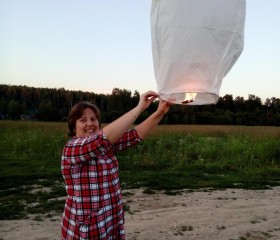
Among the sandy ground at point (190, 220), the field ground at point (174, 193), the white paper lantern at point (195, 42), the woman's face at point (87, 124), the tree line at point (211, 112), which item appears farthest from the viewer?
the tree line at point (211, 112)

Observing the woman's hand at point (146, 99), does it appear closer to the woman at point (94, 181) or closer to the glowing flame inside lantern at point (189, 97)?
the woman at point (94, 181)

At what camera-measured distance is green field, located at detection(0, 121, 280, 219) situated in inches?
248

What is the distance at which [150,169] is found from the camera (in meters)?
9.29

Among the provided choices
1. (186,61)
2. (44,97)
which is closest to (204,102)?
(186,61)

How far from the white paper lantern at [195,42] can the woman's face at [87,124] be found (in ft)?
1.77

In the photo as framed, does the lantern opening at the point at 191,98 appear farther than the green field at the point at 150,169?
No

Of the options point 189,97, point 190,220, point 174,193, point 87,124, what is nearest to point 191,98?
point 189,97

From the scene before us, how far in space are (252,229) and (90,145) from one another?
11.2ft

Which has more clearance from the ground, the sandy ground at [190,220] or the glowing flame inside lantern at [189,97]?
the glowing flame inside lantern at [189,97]

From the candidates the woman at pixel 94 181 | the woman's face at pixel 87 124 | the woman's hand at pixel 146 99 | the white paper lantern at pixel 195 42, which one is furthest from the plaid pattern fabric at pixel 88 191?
the white paper lantern at pixel 195 42

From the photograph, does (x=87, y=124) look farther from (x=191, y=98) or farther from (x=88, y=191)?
(x=191, y=98)

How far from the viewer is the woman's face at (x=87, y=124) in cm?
196

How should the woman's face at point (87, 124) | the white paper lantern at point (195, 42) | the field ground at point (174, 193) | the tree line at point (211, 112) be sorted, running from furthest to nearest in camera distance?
the tree line at point (211, 112)
the field ground at point (174, 193)
the woman's face at point (87, 124)
the white paper lantern at point (195, 42)

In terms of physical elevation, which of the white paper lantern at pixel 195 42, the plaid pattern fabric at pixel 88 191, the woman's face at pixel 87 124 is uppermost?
the white paper lantern at pixel 195 42
